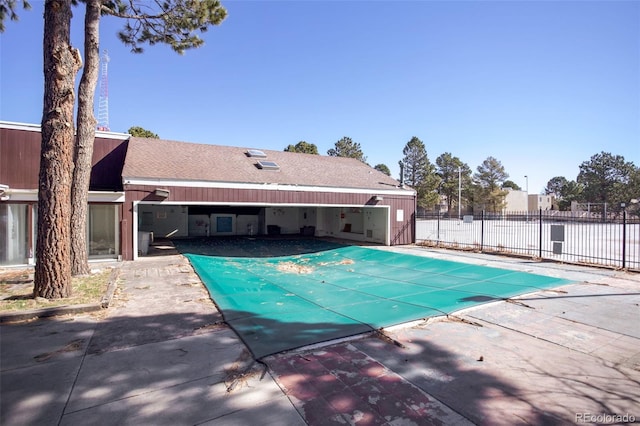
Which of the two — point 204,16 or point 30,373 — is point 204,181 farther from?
point 30,373

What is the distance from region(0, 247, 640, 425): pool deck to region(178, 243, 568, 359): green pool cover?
1.24 ft

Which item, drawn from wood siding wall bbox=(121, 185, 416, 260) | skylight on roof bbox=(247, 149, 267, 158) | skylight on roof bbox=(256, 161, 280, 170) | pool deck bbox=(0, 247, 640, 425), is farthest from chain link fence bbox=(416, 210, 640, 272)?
skylight on roof bbox=(247, 149, 267, 158)

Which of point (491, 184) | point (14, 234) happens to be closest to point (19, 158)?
point (14, 234)

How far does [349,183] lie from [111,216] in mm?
10586

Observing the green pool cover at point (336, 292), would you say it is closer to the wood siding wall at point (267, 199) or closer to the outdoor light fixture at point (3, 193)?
the wood siding wall at point (267, 199)

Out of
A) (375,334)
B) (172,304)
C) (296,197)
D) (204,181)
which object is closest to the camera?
(375,334)

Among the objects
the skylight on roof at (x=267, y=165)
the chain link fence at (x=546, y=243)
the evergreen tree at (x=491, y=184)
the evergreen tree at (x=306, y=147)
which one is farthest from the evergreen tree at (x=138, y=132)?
the evergreen tree at (x=491, y=184)

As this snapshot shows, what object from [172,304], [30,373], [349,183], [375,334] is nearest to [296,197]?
[349,183]

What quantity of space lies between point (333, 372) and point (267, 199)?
1127 centimetres

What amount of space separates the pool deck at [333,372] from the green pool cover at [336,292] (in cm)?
38

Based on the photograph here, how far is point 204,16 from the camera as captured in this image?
10.6 meters

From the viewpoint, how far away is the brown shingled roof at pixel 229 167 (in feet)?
44.1

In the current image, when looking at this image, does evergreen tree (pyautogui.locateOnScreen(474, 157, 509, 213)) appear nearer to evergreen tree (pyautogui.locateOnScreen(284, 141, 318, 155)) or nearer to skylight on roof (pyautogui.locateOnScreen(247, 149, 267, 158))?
evergreen tree (pyautogui.locateOnScreen(284, 141, 318, 155))

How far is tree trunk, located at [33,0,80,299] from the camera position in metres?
6.66
